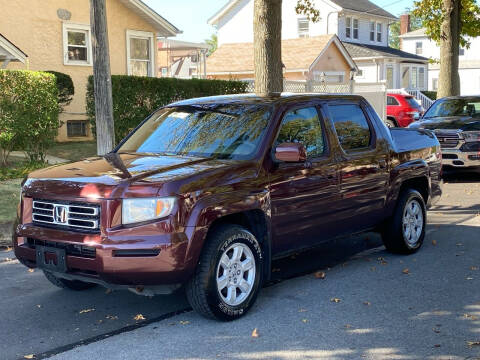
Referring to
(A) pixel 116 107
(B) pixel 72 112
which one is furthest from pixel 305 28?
(A) pixel 116 107

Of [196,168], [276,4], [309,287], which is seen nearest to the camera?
[196,168]

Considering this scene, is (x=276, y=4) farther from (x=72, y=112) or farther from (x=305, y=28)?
(x=305, y=28)

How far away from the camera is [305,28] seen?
4462cm

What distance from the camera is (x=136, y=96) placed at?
16.6 m

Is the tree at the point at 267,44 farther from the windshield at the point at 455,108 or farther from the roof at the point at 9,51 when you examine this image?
the roof at the point at 9,51

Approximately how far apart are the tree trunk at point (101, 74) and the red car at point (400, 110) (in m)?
18.9

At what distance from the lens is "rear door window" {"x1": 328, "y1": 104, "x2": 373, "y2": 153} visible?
22.2 ft

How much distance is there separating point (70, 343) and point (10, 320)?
33.6 inches

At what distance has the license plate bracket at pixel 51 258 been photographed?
507cm

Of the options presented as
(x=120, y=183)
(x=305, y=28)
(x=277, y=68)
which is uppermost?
(x=305, y=28)

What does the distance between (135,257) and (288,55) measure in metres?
36.2

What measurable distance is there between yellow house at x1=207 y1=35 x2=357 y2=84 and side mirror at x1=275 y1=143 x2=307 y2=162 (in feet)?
107

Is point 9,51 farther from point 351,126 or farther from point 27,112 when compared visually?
point 351,126

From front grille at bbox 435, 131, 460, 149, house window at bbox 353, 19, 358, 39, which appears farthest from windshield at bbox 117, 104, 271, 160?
house window at bbox 353, 19, 358, 39
